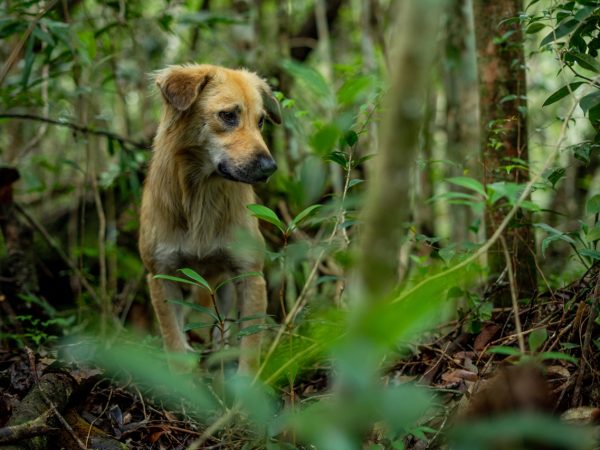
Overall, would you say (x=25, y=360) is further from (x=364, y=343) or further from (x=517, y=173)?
(x=517, y=173)

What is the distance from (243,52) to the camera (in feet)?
25.2

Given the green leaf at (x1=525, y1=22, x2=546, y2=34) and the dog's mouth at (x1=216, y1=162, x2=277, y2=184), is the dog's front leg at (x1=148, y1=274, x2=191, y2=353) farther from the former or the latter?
the green leaf at (x1=525, y1=22, x2=546, y2=34)

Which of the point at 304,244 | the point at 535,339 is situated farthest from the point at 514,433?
the point at 304,244

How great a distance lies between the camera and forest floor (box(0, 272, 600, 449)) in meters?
2.51

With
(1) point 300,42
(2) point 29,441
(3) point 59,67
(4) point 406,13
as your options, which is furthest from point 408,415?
(1) point 300,42

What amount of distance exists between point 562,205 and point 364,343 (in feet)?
31.3

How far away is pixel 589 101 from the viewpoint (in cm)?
268

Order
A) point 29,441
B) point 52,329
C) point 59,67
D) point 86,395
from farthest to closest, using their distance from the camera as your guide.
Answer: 1. point 59,67
2. point 52,329
3. point 86,395
4. point 29,441

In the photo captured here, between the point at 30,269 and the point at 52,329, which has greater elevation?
the point at 30,269

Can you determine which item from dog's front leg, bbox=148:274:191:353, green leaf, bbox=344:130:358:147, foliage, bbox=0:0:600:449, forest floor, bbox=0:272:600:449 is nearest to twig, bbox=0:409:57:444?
forest floor, bbox=0:272:600:449

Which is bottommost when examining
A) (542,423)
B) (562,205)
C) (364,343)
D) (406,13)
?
(562,205)

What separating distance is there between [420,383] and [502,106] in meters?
1.85

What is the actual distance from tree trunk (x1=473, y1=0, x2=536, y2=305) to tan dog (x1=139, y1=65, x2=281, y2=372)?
1.52m

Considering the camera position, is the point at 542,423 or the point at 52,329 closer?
the point at 542,423
